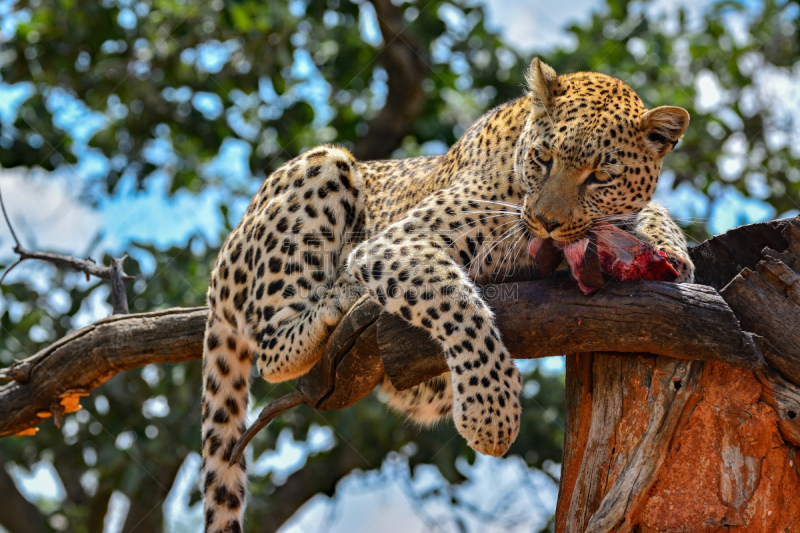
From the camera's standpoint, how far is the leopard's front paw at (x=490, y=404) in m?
4.45

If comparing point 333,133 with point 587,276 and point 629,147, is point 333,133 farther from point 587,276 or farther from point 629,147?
point 587,276

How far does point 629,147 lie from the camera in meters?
5.01

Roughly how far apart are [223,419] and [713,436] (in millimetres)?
3530

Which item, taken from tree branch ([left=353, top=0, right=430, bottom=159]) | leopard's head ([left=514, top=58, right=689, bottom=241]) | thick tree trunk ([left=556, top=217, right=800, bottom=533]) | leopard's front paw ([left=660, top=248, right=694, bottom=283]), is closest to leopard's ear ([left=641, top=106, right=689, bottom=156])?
leopard's head ([left=514, top=58, right=689, bottom=241])

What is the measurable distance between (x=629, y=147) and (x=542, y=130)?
0.55m

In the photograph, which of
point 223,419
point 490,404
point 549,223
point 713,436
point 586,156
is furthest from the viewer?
point 223,419

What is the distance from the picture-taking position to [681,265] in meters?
4.52

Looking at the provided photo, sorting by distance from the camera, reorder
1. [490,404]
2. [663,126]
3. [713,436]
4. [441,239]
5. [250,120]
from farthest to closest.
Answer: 1. [250,120]
2. [441,239]
3. [663,126]
4. [490,404]
5. [713,436]

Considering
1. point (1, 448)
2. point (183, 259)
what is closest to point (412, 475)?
point (183, 259)

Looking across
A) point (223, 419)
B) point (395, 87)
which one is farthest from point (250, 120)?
point (223, 419)

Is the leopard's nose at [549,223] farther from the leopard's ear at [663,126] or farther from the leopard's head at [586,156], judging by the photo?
the leopard's ear at [663,126]

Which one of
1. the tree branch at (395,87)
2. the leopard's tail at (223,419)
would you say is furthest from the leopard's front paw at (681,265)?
the tree branch at (395,87)

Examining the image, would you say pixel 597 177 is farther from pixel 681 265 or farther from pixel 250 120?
pixel 250 120

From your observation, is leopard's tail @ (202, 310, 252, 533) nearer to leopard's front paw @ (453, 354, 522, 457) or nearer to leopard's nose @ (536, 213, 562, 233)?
leopard's front paw @ (453, 354, 522, 457)
